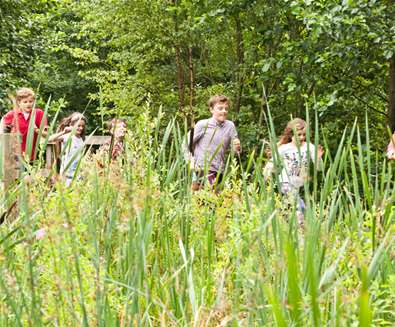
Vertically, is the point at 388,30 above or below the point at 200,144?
above

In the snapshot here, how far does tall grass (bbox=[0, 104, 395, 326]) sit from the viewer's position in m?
1.13

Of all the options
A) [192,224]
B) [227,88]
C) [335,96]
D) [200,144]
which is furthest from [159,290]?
[227,88]

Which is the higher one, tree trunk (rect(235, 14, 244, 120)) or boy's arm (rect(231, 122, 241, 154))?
tree trunk (rect(235, 14, 244, 120))

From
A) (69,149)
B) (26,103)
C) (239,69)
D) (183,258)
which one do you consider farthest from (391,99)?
(183,258)

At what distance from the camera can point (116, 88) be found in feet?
60.3

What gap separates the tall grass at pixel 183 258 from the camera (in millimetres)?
1131

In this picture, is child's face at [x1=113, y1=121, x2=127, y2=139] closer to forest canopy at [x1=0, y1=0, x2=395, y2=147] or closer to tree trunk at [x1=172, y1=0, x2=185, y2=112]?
forest canopy at [x1=0, y1=0, x2=395, y2=147]

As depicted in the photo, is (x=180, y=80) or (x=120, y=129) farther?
(x=180, y=80)

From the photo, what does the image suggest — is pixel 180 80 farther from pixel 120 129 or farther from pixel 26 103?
pixel 120 129

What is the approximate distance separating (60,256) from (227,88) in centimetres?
1495

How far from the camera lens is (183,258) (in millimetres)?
1579

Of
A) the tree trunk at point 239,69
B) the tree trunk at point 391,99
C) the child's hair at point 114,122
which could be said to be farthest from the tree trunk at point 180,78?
the child's hair at point 114,122

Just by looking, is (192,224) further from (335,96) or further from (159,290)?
(335,96)

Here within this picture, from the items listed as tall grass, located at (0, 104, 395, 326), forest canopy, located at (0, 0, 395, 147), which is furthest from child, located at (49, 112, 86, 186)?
forest canopy, located at (0, 0, 395, 147)
